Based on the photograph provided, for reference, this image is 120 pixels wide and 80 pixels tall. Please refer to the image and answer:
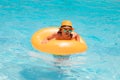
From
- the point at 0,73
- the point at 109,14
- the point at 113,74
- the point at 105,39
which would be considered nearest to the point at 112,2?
the point at 109,14

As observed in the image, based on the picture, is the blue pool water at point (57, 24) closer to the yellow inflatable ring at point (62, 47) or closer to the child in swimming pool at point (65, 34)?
the child in swimming pool at point (65, 34)

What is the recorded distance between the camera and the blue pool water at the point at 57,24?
661 centimetres

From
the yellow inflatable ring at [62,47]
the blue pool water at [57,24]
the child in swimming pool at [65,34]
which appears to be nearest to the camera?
the yellow inflatable ring at [62,47]

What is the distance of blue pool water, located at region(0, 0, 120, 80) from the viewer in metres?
6.61

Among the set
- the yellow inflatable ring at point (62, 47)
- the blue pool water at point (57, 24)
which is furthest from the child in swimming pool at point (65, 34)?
the blue pool water at point (57, 24)

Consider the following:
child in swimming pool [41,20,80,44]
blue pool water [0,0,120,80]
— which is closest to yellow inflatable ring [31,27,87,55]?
child in swimming pool [41,20,80,44]

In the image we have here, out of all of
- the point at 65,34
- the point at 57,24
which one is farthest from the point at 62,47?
the point at 57,24

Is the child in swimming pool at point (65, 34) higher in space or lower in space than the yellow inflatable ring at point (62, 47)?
higher

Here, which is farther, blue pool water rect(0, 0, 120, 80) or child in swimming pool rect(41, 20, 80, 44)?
blue pool water rect(0, 0, 120, 80)

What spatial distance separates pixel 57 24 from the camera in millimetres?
10398

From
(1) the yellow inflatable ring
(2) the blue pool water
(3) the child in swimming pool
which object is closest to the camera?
(1) the yellow inflatable ring

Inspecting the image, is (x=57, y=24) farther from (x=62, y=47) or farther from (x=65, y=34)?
(x=62, y=47)

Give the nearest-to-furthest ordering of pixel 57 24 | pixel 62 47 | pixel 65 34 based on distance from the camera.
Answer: pixel 62 47 < pixel 65 34 < pixel 57 24

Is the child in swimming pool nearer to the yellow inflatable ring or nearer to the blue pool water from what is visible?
the yellow inflatable ring
